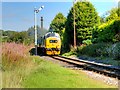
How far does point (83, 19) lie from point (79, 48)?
18.9ft

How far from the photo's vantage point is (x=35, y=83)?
10469 millimetres

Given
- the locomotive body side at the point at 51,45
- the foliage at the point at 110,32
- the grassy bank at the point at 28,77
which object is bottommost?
the grassy bank at the point at 28,77

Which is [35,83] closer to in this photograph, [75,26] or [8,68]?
[8,68]

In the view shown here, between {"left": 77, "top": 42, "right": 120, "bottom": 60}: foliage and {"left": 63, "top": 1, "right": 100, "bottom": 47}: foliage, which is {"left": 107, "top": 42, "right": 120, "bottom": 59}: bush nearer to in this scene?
{"left": 77, "top": 42, "right": 120, "bottom": 60}: foliage

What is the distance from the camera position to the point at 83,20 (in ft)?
148

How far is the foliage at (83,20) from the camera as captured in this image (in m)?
44.5

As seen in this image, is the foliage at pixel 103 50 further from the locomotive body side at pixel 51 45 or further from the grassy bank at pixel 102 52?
the locomotive body side at pixel 51 45

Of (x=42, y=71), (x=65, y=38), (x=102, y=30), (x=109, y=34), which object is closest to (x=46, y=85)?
(x=42, y=71)

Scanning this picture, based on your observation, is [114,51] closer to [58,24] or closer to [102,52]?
[102,52]

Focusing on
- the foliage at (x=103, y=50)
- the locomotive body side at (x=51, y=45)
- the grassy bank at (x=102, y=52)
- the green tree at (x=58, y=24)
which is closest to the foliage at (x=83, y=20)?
the locomotive body side at (x=51, y=45)

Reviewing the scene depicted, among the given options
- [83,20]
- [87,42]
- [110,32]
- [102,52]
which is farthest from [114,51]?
[83,20]

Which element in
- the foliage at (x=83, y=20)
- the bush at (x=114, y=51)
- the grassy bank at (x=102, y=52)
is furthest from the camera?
the foliage at (x=83, y=20)

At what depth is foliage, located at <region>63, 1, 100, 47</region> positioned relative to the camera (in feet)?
146

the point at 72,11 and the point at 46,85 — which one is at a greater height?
the point at 72,11
